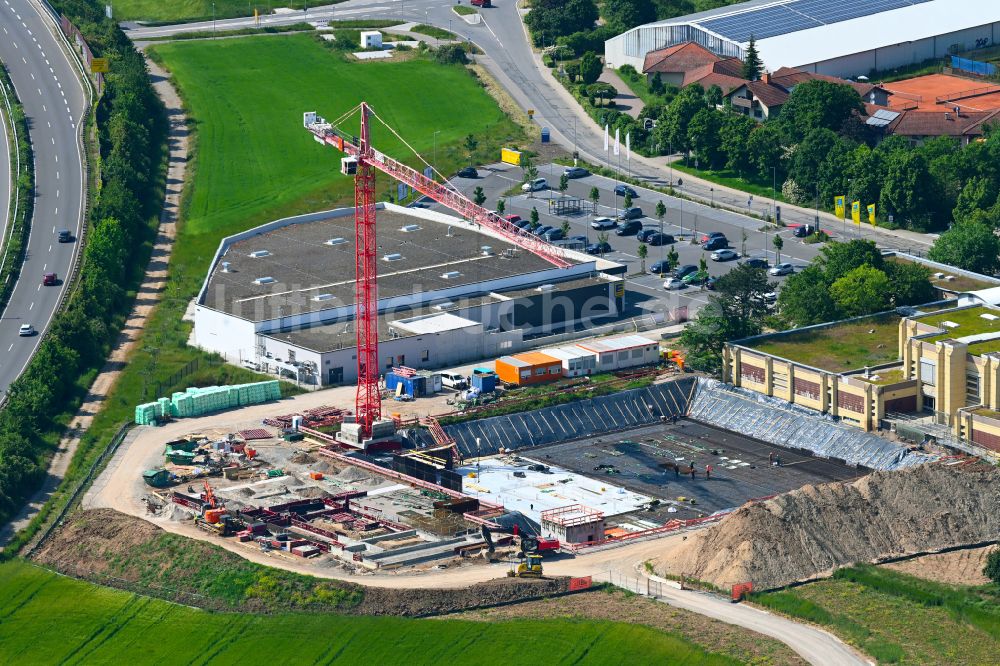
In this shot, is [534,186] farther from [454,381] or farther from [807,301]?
[454,381]

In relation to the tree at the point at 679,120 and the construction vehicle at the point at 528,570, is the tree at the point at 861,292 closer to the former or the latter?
the construction vehicle at the point at 528,570

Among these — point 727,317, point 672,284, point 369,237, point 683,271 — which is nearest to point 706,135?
point 683,271

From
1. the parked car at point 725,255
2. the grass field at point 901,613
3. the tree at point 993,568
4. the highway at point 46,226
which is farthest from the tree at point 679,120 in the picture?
the tree at point 993,568

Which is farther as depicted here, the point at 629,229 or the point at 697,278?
the point at 629,229

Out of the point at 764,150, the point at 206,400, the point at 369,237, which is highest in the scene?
the point at 369,237

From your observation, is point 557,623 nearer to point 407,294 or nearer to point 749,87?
point 407,294

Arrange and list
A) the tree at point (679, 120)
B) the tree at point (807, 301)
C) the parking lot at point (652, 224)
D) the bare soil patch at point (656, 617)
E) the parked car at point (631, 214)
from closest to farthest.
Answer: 1. the bare soil patch at point (656, 617)
2. the tree at point (807, 301)
3. the parking lot at point (652, 224)
4. the parked car at point (631, 214)
5. the tree at point (679, 120)

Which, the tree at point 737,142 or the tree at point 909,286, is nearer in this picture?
the tree at point 909,286

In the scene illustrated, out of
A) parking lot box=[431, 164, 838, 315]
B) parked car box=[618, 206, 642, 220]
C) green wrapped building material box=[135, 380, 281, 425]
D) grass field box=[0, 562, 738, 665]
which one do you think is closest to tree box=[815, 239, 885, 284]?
parking lot box=[431, 164, 838, 315]
